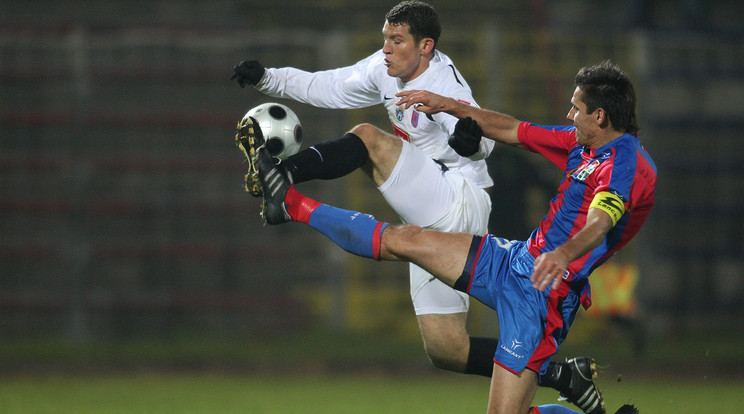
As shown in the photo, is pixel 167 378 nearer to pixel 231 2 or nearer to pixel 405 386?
pixel 405 386

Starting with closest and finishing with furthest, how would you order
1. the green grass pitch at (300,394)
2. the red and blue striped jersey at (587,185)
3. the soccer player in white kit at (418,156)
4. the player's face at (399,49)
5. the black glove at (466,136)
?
1. the red and blue striped jersey at (587,185)
2. the black glove at (466,136)
3. the soccer player in white kit at (418,156)
4. the player's face at (399,49)
5. the green grass pitch at (300,394)

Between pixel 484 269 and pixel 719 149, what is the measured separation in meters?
6.47

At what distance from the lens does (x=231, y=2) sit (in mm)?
12055

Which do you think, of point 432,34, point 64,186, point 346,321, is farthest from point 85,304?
point 432,34

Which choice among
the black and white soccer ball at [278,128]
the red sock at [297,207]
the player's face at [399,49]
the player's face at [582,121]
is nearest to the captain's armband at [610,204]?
A: the player's face at [582,121]

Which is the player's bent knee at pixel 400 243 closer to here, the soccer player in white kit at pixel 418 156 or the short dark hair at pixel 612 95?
the soccer player in white kit at pixel 418 156

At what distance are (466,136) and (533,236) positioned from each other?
536mm

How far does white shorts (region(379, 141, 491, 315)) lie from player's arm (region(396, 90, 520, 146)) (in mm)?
336

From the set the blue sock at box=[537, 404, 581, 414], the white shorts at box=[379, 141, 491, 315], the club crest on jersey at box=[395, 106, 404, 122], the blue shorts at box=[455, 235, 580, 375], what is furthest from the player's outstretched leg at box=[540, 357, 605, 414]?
the club crest on jersey at box=[395, 106, 404, 122]

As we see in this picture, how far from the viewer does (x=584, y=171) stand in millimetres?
4184

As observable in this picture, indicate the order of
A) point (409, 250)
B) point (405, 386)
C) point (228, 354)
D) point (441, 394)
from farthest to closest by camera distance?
point (228, 354), point (405, 386), point (441, 394), point (409, 250)

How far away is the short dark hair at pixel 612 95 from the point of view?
4121mm

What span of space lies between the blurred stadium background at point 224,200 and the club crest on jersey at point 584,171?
5.23 metres

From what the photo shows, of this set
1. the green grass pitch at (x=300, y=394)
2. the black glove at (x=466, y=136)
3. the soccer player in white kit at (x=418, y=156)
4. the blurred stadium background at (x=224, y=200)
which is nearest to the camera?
the black glove at (x=466, y=136)
